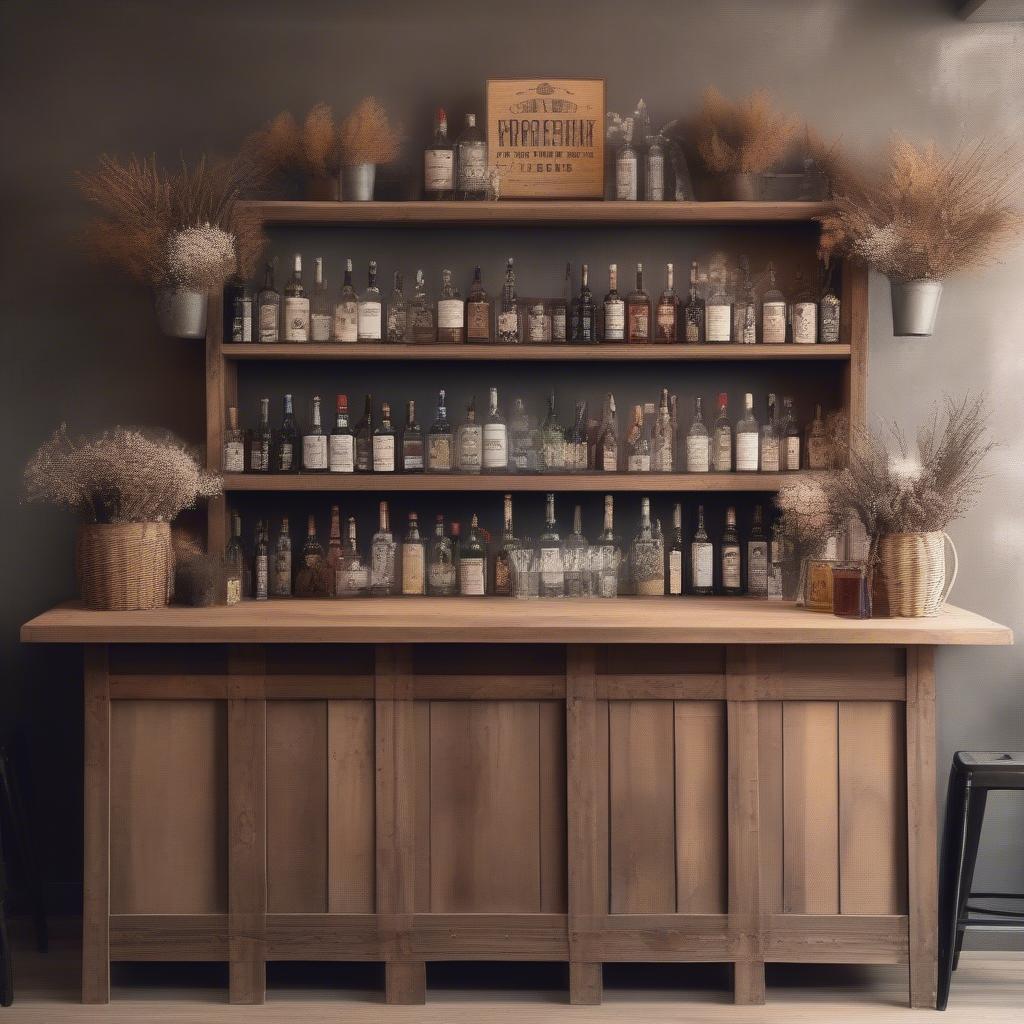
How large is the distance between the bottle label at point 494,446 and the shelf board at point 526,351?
8.9 inches

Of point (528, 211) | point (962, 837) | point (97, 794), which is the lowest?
point (962, 837)

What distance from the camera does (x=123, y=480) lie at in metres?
3.04

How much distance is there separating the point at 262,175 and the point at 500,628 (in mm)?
1529

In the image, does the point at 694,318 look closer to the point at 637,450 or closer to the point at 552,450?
the point at 637,450

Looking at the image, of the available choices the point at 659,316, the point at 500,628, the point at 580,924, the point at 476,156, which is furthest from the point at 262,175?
the point at 580,924

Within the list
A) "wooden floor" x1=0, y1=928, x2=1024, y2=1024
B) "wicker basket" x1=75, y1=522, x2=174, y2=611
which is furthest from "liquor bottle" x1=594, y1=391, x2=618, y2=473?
"wooden floor" x1=0, y1=928, x2=1024, y2=1024

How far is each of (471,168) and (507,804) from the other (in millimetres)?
1777

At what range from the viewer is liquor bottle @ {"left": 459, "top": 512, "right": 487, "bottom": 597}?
11.4 feet

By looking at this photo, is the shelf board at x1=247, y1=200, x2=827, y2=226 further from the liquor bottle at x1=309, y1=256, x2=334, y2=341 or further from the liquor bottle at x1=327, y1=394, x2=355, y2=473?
the liquor bottle at x1=327, y1=394, x2=355, y2=473

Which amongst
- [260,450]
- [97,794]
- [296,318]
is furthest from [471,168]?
[97,794]

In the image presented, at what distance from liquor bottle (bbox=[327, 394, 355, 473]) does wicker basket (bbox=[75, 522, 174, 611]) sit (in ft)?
1.89

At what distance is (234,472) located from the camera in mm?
3412

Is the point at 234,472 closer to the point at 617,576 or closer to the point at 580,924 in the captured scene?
the point at 617,576

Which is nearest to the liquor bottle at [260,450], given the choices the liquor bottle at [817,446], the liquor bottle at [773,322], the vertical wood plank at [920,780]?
the liquor bottle at [773,322]
